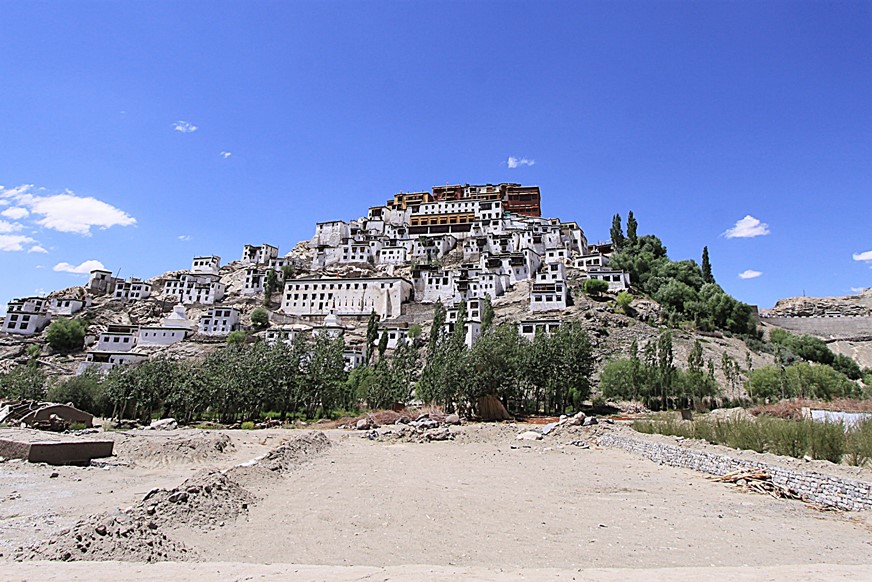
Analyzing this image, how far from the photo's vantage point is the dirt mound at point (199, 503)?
9.68 meters

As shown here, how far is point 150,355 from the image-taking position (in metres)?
69.3

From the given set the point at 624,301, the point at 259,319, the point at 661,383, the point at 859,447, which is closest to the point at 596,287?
the point at 624,301

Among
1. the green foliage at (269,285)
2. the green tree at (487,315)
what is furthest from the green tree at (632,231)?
the green foliage at (269,285)

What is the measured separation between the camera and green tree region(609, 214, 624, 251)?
3615 inches

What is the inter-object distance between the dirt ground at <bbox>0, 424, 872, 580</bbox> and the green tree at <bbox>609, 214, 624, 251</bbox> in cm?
7959

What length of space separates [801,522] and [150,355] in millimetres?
75968

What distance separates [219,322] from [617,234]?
72174 mm

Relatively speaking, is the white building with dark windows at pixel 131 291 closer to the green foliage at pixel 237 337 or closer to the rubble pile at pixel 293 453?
the green foliage at pixel 237 337

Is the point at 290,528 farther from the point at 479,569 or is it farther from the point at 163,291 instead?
the point at 163,291

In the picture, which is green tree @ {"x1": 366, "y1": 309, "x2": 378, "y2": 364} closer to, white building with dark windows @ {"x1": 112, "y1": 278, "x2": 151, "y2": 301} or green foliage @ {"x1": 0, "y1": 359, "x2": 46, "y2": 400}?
green foliage @ {"x1": 0, "y1": 359, "x2": 46, "y2": 400}

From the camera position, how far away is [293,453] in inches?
766

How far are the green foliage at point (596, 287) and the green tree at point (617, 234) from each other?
20.7 meters

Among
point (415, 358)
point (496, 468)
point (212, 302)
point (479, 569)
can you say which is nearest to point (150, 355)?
point (212, 302)

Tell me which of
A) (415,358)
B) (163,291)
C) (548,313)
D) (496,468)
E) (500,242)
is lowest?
(496,468)
